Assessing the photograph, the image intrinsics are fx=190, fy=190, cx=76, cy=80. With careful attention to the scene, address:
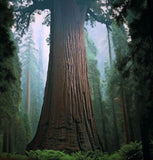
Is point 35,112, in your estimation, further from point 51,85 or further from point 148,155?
point 148,155

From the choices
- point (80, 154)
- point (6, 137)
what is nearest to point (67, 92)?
point (80, 154)

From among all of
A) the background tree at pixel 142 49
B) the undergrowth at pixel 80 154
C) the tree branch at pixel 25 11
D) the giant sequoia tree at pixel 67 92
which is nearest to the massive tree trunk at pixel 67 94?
the giant sequoia tree at pixel 67 92

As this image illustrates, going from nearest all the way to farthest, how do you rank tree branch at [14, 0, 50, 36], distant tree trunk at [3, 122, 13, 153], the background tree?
the background tree
tree branch at [14, 0, 50, 36]
distant tree trunk at [3, 122, 13, 153]

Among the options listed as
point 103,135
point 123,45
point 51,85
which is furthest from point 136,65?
point 103,135

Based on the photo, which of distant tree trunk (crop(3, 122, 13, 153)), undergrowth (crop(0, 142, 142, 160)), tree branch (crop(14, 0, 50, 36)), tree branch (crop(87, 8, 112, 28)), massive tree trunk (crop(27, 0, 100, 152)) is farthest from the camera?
distant tree trunk (crop(3, 122, 13, 153))

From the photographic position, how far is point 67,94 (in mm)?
7254

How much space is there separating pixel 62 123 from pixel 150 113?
3.67m

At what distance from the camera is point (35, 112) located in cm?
3428

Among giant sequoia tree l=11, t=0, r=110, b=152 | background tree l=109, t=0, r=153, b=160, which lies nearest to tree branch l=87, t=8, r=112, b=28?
giant sequoia tree l=11, t=0, r=110, b=152

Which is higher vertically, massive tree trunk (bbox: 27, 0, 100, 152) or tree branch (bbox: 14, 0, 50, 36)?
tree branch (bbox: 14, 0, 50, 36)

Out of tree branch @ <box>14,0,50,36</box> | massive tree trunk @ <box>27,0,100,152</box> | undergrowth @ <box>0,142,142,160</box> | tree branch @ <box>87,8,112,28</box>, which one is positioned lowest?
undergrowth @ <box>0,142,142,160</box>

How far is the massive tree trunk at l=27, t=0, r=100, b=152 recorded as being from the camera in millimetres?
6621

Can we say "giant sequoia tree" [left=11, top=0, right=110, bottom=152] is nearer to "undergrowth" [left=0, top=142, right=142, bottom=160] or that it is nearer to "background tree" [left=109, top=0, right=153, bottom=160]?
→ "undergrowth" [left=0, top=142, right=142, bottom=160]

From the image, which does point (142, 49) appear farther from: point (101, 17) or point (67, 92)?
point (101, 17)
